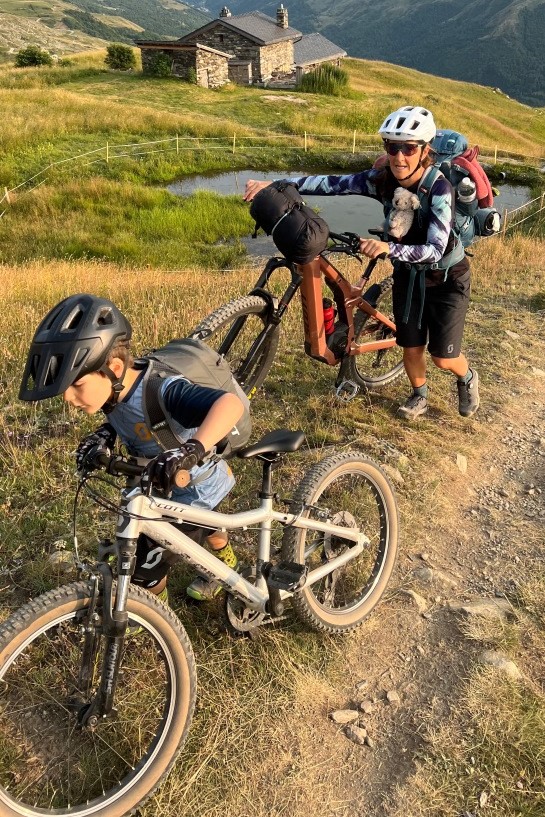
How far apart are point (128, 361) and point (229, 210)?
20194 mm

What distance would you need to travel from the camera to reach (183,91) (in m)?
42.9

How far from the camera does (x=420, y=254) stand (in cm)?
449

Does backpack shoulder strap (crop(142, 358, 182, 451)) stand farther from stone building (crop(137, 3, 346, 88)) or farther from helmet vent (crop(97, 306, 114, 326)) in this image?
stone building (crop(137, 3, 346, 88))

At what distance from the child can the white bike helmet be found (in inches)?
114

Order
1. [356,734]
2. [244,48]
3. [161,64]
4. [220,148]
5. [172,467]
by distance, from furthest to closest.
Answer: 1. [244,48]
2. [161,64]
3. [220,148]
4. [356,734]
5. [172,467]

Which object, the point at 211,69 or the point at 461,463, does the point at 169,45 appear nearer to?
the point at 211,69

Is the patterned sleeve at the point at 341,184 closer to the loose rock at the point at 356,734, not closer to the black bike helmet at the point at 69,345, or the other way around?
the black bike helmet at the point at 69,345

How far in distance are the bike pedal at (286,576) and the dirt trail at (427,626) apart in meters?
0.69

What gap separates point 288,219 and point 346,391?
202 centimetres

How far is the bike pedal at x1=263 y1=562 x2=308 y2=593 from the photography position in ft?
10.1

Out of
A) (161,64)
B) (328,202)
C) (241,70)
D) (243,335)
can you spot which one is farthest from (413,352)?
(241,70)

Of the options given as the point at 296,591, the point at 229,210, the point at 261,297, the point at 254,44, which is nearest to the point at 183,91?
the point at 254,44

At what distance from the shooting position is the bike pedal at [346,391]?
602 centimetres

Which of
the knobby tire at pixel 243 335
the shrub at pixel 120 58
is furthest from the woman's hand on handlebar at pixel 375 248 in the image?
the shrub at pixel 120 58
